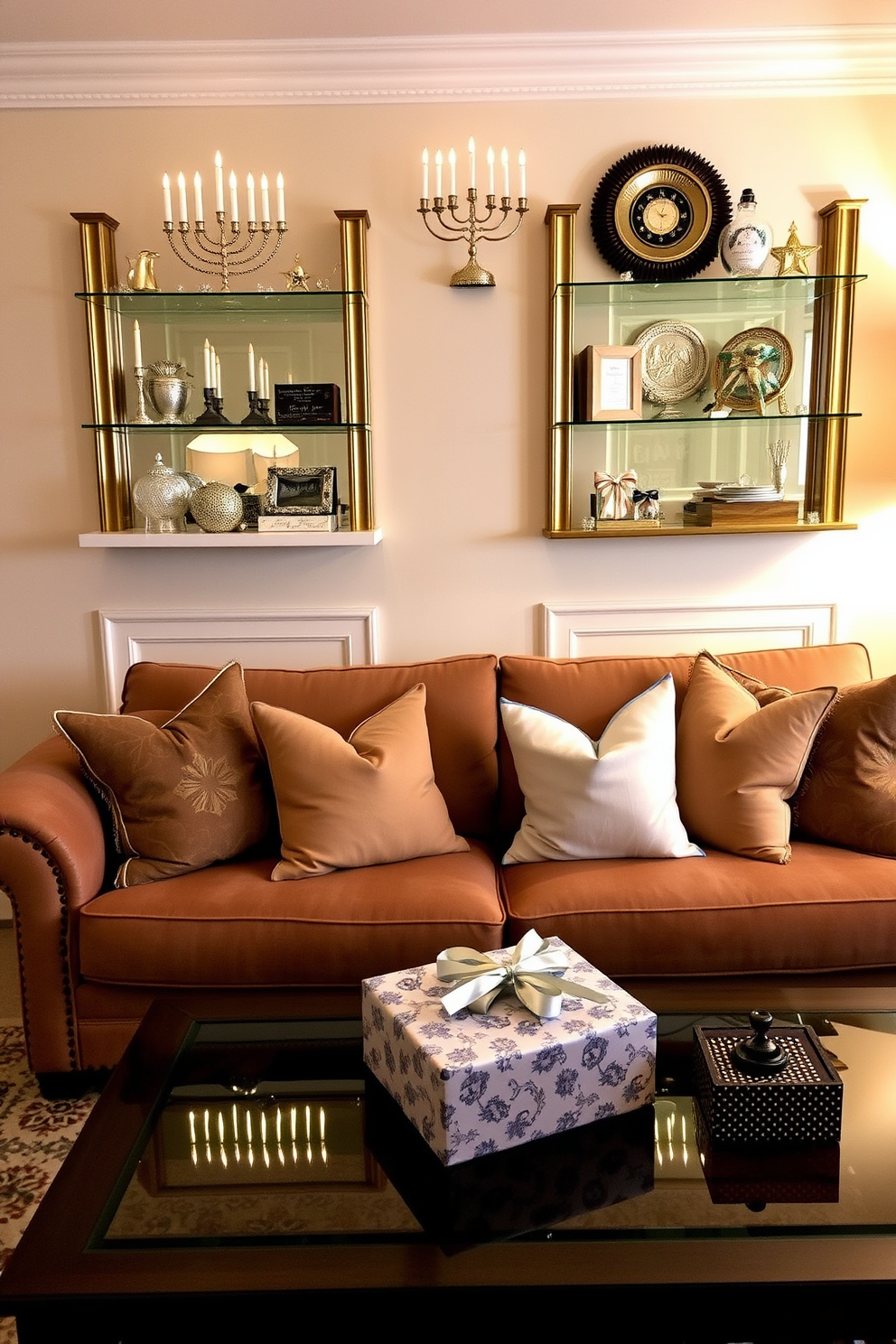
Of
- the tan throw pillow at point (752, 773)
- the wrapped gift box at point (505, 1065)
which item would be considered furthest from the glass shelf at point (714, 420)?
the wrapped gift box at point (505, 1065)

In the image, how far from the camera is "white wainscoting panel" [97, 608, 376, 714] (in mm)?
3164

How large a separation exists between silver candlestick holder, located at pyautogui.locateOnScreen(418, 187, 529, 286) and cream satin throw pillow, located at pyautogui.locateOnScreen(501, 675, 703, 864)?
4.19ft

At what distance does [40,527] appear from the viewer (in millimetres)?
3137

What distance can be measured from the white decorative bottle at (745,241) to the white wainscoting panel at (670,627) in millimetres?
974

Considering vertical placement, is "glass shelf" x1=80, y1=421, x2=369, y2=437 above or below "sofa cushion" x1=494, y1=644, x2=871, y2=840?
above

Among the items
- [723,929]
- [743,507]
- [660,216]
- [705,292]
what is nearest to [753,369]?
[705,292]

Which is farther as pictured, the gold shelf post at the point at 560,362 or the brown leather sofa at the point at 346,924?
the gold shelf post at the point at 560,362

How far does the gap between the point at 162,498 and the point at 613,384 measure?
4.36ft

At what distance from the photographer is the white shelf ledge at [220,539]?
2.94m

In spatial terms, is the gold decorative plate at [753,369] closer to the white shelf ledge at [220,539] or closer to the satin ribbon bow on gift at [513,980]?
the white shelf ledge at [220,539]

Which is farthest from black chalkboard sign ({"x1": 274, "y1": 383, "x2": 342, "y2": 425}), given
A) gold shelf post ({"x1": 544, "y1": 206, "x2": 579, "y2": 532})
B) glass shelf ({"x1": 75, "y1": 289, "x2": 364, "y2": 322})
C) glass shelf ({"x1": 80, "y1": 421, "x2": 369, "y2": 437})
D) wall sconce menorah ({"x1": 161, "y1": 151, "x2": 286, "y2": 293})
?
gold shelf post ({"x1": 544, "y1": 206, "x2": 579, "y2": 532})

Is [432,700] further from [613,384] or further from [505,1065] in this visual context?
[505,1065]

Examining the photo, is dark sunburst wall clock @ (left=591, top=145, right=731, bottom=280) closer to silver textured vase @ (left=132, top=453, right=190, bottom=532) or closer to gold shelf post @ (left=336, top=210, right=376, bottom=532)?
gold shelf post @ (left=336, top=210, right=376, bottom=532)

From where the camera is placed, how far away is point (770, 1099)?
1.49m
